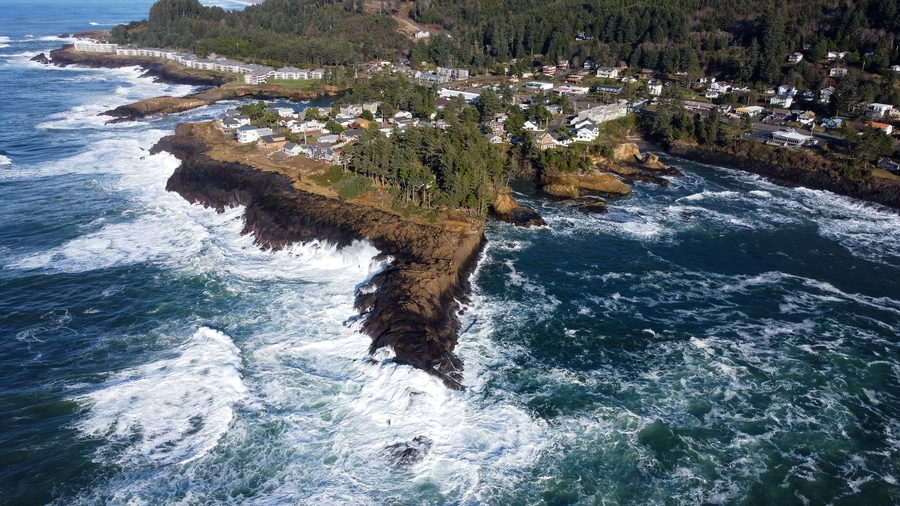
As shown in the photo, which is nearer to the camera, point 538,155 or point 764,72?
point 538,155

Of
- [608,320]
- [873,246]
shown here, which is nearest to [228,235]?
[608,320]

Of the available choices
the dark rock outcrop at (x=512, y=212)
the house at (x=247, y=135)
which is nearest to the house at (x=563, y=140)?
the dark rock outcrop at (x=512, y=212)

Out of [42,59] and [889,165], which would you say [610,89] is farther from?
[42,59]

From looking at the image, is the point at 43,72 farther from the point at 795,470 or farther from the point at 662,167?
the point at 795,470

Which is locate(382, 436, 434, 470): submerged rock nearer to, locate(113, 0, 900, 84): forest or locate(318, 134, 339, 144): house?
locate(318, 134, 339, 144): house

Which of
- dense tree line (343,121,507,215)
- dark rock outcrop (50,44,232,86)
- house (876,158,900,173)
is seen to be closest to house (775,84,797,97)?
house (876,158,900,173)

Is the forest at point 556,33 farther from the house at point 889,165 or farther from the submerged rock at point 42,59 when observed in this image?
the house at point 889,165
